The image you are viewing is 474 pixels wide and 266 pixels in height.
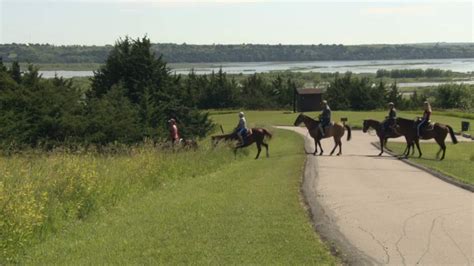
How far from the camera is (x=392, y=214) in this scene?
41.5 ft

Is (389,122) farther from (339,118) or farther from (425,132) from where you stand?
(339,118)

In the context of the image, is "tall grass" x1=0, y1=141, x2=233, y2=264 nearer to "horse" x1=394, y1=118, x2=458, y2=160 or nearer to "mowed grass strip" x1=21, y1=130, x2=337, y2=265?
"mowed grass strip" x1=21, y1=130, x2=337, y2=265

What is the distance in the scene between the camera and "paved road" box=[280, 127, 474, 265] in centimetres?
970

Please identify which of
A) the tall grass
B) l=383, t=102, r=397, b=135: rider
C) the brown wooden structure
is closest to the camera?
the tall grass

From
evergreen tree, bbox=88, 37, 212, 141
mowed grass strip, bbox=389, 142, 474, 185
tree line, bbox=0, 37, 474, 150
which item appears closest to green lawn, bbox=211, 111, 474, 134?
evergreen tree, bbox=88, 37, 212, 141

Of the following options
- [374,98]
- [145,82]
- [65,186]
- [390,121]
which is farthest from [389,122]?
[374,98]

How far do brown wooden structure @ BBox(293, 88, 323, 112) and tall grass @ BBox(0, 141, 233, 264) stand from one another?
1661 inches

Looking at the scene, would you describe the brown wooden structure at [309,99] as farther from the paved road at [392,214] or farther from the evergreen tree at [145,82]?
the paved road at [392,214]

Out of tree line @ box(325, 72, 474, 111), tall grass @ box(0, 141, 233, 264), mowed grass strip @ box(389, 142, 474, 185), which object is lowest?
tree line @ box(325, 72, 474, 111)

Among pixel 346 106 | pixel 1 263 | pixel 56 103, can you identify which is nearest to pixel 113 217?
pixel 1 263

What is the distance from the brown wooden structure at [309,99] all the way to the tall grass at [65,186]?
42193 millimetres

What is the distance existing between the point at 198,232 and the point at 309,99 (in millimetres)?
53187

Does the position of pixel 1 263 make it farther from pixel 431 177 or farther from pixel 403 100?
pixel 403 100

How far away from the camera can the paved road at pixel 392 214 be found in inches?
382
